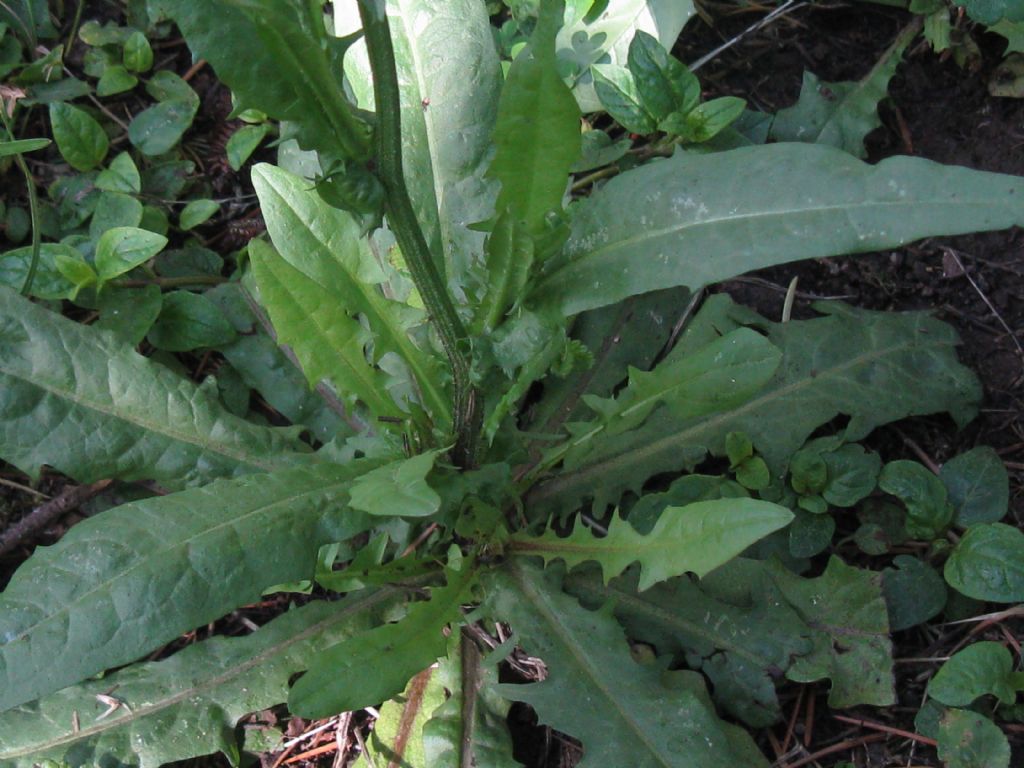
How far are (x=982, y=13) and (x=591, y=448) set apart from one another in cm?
121

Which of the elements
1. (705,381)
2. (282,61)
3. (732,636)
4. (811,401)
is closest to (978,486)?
(811,401)

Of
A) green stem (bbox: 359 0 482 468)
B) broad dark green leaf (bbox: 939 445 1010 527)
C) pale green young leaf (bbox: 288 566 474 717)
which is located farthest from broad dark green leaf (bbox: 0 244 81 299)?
broad dark green leaf (bbox: 939 445 1010 527)

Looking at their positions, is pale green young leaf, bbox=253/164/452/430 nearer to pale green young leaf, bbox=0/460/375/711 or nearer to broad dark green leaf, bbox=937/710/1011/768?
pale green young leaf, bbox=0/460/375/711

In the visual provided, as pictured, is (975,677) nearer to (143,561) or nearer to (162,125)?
(143,561)

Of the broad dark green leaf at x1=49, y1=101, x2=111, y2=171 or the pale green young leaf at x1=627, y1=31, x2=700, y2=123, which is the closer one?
the pale green young leaf at x1=627, y1=31, x2=700, y2=123

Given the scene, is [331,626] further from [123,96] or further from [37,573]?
[123,96]

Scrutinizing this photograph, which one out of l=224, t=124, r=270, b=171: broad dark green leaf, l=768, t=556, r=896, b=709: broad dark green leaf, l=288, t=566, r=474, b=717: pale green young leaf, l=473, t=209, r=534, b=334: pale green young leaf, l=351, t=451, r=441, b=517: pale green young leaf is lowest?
l=768, t=556, r=896, b=709: broad dark green leaf

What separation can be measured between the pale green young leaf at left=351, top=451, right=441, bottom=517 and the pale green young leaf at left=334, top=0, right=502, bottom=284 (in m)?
0.50

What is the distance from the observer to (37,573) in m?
1.42

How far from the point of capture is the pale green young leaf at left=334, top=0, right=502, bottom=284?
1.83 m

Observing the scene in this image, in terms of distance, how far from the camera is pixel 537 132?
4.49 ft

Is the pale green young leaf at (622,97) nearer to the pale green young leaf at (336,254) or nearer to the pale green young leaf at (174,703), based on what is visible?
the pale green young leaf at (336,254)

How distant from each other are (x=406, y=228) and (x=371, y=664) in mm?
719

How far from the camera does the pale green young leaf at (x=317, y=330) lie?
1.56m
